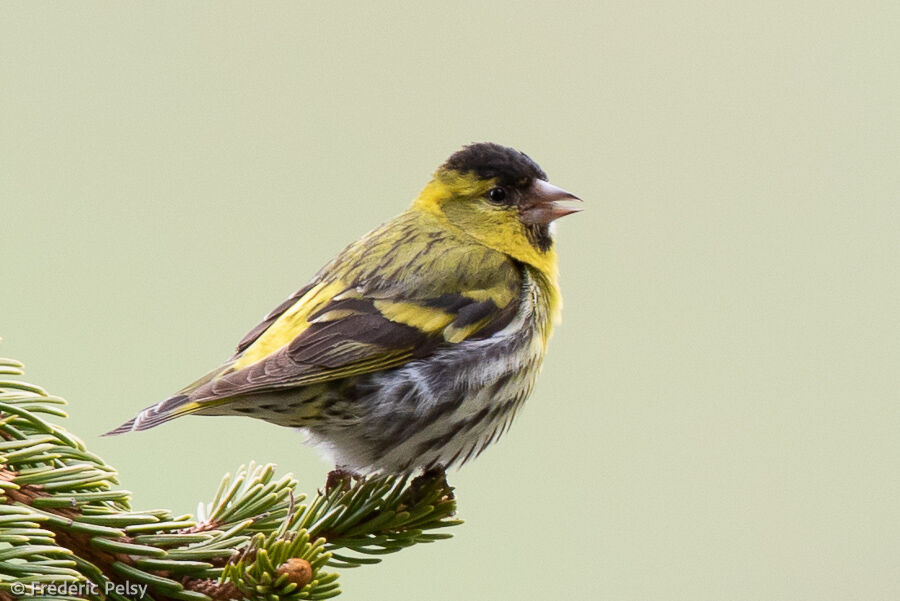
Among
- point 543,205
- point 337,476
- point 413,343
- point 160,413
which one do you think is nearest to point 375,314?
point 413,343

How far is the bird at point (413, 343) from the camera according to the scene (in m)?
2.58

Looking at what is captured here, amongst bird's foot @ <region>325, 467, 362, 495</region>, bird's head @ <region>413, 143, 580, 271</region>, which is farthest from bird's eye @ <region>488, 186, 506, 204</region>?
bird's foot @ <region>325, 467, 362, 495</region>

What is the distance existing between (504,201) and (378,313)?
788 millimetres

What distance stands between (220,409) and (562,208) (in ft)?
4.52

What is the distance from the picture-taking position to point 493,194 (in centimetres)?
336

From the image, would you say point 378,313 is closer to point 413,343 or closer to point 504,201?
point 413,343

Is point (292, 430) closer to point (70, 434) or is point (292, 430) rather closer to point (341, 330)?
point (341, 330)

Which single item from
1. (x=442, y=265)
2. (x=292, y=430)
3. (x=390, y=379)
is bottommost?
(x=292, y=430)

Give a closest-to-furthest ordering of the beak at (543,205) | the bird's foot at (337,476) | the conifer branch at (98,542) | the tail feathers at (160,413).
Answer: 1. the conifer branch at (98,542)
2. the tail feathers at (160,413)
3. the bird's foot at (337,476)
4. the beak at (543,205)

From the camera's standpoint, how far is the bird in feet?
8.48

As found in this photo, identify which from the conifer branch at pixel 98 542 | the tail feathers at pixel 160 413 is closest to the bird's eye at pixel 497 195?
the tail feathers at pixel 160 413

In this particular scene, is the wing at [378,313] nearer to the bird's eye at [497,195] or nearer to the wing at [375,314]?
the wing at [375,314]

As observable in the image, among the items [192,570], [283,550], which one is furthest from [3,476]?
[283,550]

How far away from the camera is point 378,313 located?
2.77 meters
